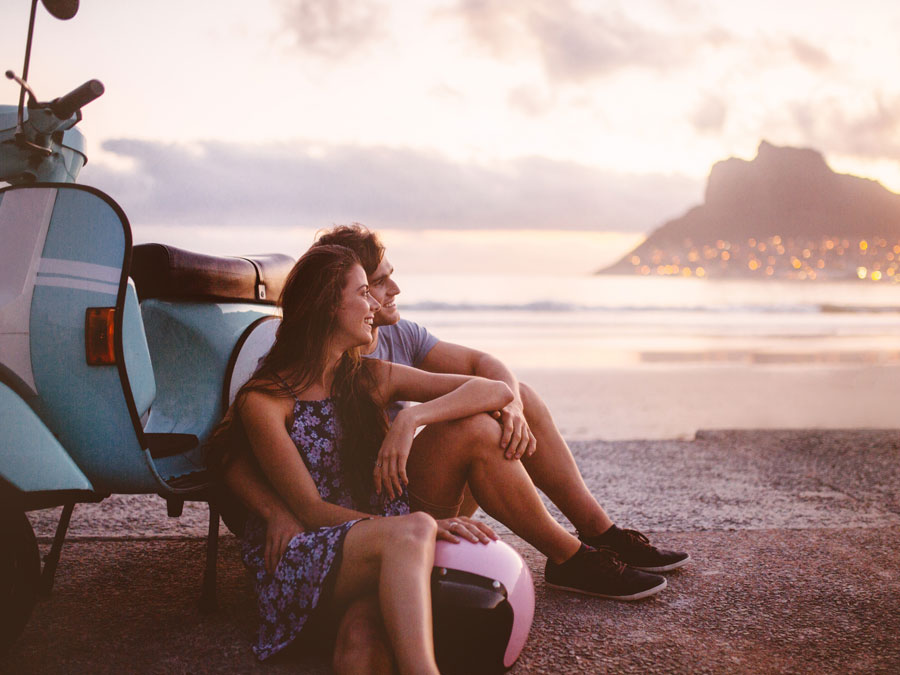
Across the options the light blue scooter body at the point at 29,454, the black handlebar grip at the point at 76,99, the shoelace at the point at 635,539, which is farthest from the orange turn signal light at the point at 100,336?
the shoelace at the point at 635,539

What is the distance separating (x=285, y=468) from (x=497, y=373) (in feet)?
3.06

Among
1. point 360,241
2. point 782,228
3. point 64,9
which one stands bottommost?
point 360,241

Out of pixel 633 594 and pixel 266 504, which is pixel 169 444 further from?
pixel 633 594

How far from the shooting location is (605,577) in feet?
8.21

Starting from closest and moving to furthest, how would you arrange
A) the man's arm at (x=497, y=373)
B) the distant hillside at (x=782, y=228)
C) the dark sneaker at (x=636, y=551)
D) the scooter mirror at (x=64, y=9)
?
the scooter mirror at (x=64, y=9), the man's arm at (x=497, y=373), the dark sneaker at (x=636, y=551), the distant hillside at (x=782, y=228)

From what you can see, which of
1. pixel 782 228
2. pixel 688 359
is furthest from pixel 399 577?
pixel 782 228

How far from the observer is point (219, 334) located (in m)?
2.71

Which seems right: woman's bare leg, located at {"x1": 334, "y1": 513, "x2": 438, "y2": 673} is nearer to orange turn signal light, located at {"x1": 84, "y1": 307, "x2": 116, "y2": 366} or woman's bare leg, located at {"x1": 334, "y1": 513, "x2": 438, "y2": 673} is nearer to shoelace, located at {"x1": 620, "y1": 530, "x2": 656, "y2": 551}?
orange turn signal light, located at {"x1": 84, "y1": 307, "x2": 116, "y2": 366}

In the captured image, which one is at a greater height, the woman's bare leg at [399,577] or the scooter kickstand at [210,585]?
the woman's bare leg at [399,577]

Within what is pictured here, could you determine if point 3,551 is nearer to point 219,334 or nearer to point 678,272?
point 219,334

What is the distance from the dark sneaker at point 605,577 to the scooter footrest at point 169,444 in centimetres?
125

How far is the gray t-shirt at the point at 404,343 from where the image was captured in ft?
9.26

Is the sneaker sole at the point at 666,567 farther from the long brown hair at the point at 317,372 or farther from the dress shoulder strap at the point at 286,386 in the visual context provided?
the dress shoulder strap at the point at 286,386

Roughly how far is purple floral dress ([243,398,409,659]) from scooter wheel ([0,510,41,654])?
53 cm
